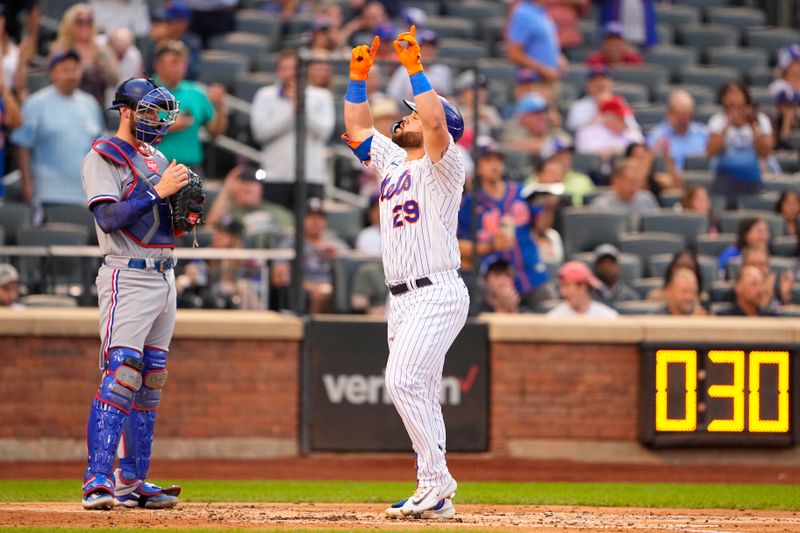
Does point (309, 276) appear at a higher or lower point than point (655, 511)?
higher

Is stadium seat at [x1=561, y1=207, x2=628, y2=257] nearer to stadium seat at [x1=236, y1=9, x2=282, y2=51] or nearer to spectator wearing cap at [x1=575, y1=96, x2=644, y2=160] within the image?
spectator wearing cap at [x1=575, y1=96, x2=644, y2=160]

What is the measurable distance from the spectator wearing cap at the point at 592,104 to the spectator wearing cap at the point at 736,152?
3.75 ft

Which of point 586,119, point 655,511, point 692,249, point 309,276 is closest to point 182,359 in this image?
point 309,276

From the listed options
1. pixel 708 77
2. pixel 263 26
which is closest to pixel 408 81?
pixel 263 26

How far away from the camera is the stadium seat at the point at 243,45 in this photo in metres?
15.3

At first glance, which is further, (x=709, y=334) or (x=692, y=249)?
(x=692, y=249)

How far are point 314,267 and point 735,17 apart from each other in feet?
33.2

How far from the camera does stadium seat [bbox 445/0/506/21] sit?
17844 millimetres

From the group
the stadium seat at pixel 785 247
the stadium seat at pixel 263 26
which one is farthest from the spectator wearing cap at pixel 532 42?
the stadium seat at pixel 785 247

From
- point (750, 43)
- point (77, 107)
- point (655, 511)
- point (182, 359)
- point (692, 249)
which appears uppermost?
point (750, 43)

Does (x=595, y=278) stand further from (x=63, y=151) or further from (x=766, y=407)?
(x=63, y=151)

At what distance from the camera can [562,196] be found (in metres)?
13.0

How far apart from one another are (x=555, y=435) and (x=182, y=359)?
2806 millimetres

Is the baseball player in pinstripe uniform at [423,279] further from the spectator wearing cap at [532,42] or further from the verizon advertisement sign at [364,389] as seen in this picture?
the spectator wearing cap at [532,42]
